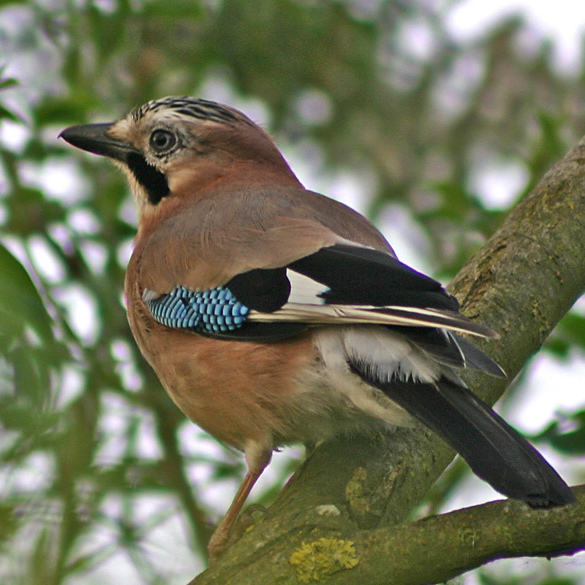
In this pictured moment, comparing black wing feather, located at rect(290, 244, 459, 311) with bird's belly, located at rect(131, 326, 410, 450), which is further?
bird's belly, located at rect(131, 326, 410, 450)

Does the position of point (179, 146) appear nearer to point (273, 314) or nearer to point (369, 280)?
point (273, 314)

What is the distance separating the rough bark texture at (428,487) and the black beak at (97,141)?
2.03 meters

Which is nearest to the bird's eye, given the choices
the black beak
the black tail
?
the black beak

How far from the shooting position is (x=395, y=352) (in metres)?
3.18

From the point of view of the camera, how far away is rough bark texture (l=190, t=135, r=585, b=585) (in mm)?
2492

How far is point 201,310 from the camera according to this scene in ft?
12.7

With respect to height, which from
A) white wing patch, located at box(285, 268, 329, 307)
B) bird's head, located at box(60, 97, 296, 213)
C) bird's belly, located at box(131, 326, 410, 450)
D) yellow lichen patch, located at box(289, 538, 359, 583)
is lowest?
yellow lichen patch, located at box(289, 538, 359, 583)

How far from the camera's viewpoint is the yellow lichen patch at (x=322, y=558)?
269 centimetres

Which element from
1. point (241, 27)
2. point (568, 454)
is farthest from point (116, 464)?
point (241, 27)

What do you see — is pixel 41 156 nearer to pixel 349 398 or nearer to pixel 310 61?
pixel 349 398

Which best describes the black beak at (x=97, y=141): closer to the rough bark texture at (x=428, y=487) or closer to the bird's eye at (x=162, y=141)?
the bird's eye at (x=162, y=141)

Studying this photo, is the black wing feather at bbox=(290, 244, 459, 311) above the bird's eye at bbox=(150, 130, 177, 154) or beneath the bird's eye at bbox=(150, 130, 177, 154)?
beneath

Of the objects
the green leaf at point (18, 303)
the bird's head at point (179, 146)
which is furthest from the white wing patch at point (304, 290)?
the bird's head at point (179, 146)

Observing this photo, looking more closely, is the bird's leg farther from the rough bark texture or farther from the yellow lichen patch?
the yellow lichen patch
